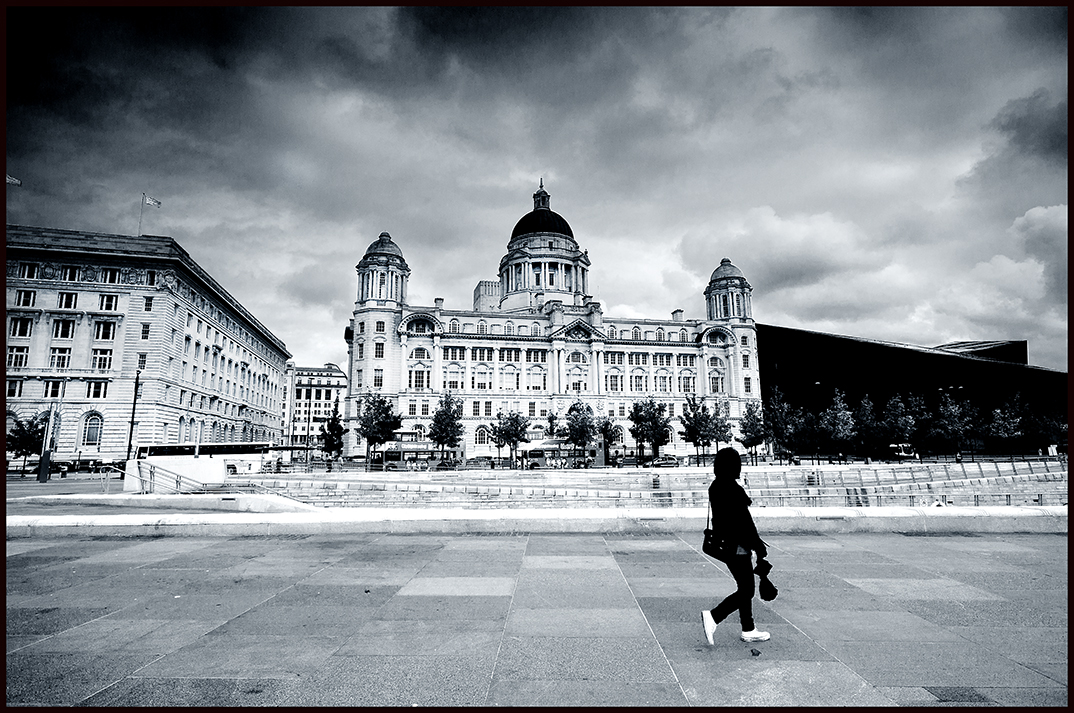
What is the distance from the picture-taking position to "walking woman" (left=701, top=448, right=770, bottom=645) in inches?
215

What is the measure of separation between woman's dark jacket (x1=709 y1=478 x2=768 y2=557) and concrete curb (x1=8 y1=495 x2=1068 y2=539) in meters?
6.94

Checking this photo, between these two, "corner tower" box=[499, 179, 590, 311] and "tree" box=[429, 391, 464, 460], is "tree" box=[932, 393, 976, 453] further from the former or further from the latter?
"corner tower" box=[499, 179, 590, 311]

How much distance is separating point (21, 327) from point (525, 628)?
63426 millimetres

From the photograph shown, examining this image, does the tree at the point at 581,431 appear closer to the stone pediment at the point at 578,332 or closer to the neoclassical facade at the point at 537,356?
the neoclassical facade at the point at 537,356

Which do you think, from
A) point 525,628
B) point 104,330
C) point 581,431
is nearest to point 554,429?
point 581,431

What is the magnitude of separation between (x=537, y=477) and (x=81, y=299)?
45492 mm

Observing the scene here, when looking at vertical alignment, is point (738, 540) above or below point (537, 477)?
above

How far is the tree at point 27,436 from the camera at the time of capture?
150 ft

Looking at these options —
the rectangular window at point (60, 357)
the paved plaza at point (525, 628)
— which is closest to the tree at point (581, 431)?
the rectangular window at point (60, 357)

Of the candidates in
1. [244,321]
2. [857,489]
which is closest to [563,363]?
[244,321]

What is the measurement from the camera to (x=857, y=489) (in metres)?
25.3

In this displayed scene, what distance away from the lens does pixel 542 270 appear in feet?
320

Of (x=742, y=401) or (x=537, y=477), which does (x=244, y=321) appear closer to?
Result: (x=537, y=477)

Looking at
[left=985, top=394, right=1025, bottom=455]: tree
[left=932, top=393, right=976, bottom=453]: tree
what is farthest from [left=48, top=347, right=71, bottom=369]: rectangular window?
[left=985, top=394, right=1025, bottom=455]: tree
